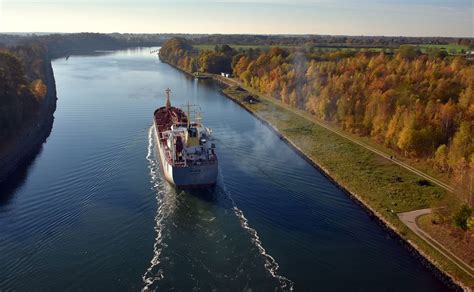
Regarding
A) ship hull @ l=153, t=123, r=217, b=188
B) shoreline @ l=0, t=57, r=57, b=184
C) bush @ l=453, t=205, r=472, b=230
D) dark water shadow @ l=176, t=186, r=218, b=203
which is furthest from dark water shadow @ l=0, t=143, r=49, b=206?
bush @ l=453, t=205, r=472, b=230

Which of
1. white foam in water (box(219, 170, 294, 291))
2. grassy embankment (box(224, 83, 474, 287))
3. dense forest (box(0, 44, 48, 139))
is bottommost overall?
white foam in water (box(219, 170, 294, 291))

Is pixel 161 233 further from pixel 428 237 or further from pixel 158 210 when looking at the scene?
pixel 428 237

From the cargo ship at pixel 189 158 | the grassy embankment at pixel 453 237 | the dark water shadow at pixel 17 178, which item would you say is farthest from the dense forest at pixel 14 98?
the grassy embankment at pixel 453 237

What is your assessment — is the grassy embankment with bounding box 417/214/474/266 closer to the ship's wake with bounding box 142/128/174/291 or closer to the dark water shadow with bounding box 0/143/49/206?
the ship's wake with bounding box 142/128/174/291

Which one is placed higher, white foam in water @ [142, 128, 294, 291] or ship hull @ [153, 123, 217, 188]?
ship hull @ [153, 123, 217, 188]

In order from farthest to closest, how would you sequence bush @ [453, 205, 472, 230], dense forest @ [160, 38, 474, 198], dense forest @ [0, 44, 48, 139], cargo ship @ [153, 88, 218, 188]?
dense forest @ [0, 44, 48, 139] → dense forest @ [160, 38, 474, 198] → cargo ship @ [153, 88, 218, 188] → bush @ [453, 205, 472, 230]

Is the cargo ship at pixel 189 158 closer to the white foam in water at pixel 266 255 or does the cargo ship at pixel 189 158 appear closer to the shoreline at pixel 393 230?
the white foam in water at pixel 266 255
